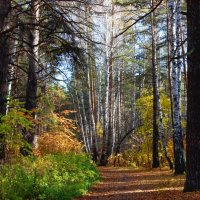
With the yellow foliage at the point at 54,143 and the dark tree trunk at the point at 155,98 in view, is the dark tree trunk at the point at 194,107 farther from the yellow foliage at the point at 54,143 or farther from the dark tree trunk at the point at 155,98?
the dark tree trunk at the point at 155,98

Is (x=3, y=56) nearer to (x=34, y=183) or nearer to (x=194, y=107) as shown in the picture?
(x=34, y=183)

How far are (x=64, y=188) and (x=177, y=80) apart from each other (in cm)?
745

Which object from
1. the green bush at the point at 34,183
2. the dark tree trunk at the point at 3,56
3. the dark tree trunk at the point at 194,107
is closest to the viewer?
the green bush at the point at 34,183

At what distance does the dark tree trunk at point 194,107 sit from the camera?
7.92 metres

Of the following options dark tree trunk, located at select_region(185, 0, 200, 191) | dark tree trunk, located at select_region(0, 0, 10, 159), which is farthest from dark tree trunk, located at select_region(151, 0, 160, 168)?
dark tree trunk, located at select_region(0, 0, 10, 159)

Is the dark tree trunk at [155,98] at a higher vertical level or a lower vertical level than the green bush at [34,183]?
higher

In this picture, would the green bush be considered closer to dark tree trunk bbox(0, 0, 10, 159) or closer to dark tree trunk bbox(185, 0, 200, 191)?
dark tree trunk bbox(0, 0, 10, 159)

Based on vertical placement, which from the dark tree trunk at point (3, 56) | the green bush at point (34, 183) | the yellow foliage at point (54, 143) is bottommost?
the green bush at point (34, 183)

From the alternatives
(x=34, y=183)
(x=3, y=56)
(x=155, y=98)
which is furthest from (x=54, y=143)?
(x=34, y=183)

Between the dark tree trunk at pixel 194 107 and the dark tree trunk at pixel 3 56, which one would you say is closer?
the dark tree trunk at pixel 194 107

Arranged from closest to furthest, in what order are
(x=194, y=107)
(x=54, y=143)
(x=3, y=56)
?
(x=194, y=107) < (x=3, y=56) < (x=54, y=143)

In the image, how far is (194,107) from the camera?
7996mm

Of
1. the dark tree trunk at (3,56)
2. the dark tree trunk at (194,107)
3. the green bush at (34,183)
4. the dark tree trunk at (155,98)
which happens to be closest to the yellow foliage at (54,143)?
the dark tree trunk at (155,98)

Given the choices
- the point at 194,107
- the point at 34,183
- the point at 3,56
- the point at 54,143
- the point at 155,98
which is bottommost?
the point at 34,183
